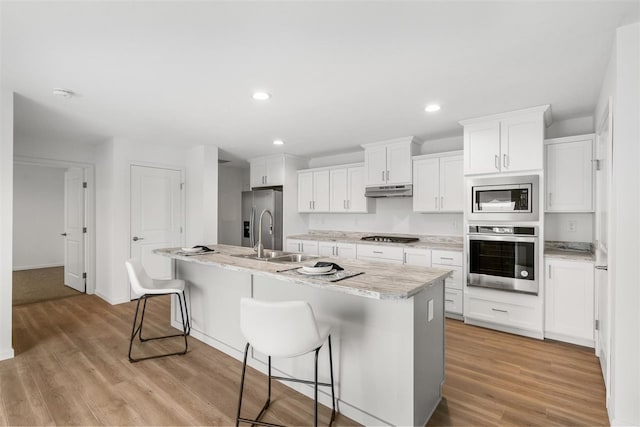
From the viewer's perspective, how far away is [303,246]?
5.30m

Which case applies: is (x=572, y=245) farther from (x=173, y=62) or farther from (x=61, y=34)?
(x=61, y=34)

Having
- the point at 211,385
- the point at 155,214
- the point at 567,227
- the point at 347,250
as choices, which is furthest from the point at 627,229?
the point at 155,214

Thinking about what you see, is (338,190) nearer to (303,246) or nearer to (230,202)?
(303,246)

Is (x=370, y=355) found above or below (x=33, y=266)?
above

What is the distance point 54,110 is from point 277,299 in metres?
Answer: 3.05

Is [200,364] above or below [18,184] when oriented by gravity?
below

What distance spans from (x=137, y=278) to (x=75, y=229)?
3302 millimetres

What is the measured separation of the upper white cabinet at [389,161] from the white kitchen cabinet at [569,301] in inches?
77.4

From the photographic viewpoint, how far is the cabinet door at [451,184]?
399 centimetres

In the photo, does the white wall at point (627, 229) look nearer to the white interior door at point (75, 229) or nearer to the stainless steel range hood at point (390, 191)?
the stainless steel range hood at point (390, 191)

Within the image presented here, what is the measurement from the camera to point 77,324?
366 cm

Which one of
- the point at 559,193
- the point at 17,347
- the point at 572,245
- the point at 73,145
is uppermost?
the point at 73,145

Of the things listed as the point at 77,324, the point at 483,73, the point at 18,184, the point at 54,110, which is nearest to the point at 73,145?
the point at 54,110

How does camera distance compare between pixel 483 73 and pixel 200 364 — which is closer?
pixel 483 73
